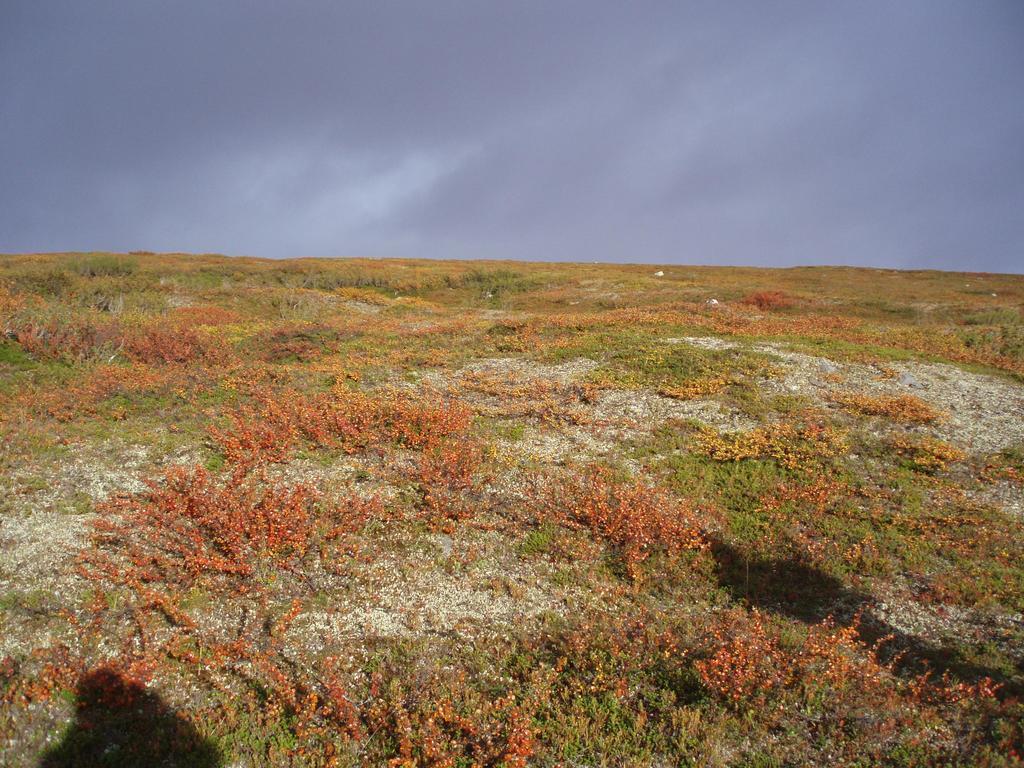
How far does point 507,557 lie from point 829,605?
25.9ft

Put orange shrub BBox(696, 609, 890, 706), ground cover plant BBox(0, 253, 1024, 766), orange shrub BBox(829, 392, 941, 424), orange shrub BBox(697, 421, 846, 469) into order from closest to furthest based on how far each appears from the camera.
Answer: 1. ground cover plant BBox(0, 253, 1024, 766)
2. orange shrub BBox(696, 609, 890, 706)
3. orange shrub BBox(697, 421, 846, 469)
4. orange shrub BBox(829, 392, 941, 424)

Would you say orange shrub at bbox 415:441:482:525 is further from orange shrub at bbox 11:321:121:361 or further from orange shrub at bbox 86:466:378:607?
orange shrub at bbox 11:321:121:361

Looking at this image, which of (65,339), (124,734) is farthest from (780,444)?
(65,339)

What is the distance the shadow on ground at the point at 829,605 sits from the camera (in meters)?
10.9

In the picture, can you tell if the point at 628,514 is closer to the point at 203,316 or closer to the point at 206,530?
the point at 206,530

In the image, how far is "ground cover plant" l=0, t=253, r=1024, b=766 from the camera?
9.77m

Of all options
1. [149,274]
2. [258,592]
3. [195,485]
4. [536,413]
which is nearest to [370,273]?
[149,274]

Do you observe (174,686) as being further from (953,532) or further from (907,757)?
(953,532)

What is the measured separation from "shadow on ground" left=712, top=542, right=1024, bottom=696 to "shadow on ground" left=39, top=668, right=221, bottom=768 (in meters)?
11.9

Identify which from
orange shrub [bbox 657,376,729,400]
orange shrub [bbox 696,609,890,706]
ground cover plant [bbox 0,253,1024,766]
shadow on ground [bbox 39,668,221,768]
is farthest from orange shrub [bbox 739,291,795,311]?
shadow on ground [bbox 39,668,221,768]

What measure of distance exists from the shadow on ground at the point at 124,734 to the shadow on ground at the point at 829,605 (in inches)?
→ 468

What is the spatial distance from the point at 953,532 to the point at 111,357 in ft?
122

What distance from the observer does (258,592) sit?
43.3ft

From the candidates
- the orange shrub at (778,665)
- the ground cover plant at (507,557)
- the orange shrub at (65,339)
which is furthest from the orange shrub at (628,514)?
the orange shrub at (65,339)
